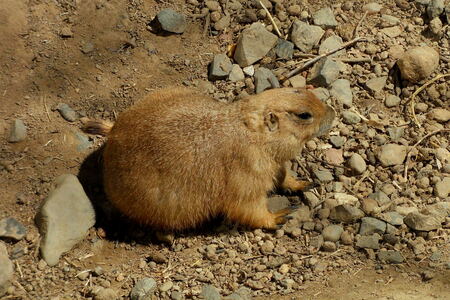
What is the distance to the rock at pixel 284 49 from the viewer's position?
5.87 m

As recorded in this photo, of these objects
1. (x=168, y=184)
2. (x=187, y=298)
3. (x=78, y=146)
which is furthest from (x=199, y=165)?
(x=78, y=146)

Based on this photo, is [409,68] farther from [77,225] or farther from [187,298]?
[77,225]

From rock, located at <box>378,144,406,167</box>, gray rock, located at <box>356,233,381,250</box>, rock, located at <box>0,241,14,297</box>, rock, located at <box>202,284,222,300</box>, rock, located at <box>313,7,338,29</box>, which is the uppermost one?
rock, located at <box>313,7,338,29</box>

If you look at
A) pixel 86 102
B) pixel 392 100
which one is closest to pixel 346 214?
pixel 392 100

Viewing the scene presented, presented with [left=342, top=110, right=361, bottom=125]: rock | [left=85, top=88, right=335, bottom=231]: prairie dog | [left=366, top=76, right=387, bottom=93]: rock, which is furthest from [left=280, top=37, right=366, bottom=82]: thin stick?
[left=85, top=88, right=335, bottom=231]: prairie dog

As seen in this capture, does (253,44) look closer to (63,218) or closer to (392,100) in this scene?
(392,100)

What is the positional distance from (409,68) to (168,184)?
99.2 inches

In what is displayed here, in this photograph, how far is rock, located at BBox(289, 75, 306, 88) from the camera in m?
5.71

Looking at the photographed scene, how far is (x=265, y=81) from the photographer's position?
569 centimetres

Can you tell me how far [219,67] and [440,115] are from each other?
2052 millimetres

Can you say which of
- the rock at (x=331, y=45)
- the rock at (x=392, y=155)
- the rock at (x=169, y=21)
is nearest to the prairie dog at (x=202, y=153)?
the rock at (x=392, y=155)

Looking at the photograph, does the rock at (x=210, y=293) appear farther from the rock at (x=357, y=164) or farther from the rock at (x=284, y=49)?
the rock at (x=284, y=49)

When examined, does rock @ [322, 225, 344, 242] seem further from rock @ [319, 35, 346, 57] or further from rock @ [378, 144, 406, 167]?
rock @ [319, 35, 346, 57]

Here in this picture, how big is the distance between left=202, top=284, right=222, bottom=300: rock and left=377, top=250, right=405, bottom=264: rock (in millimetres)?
1239
